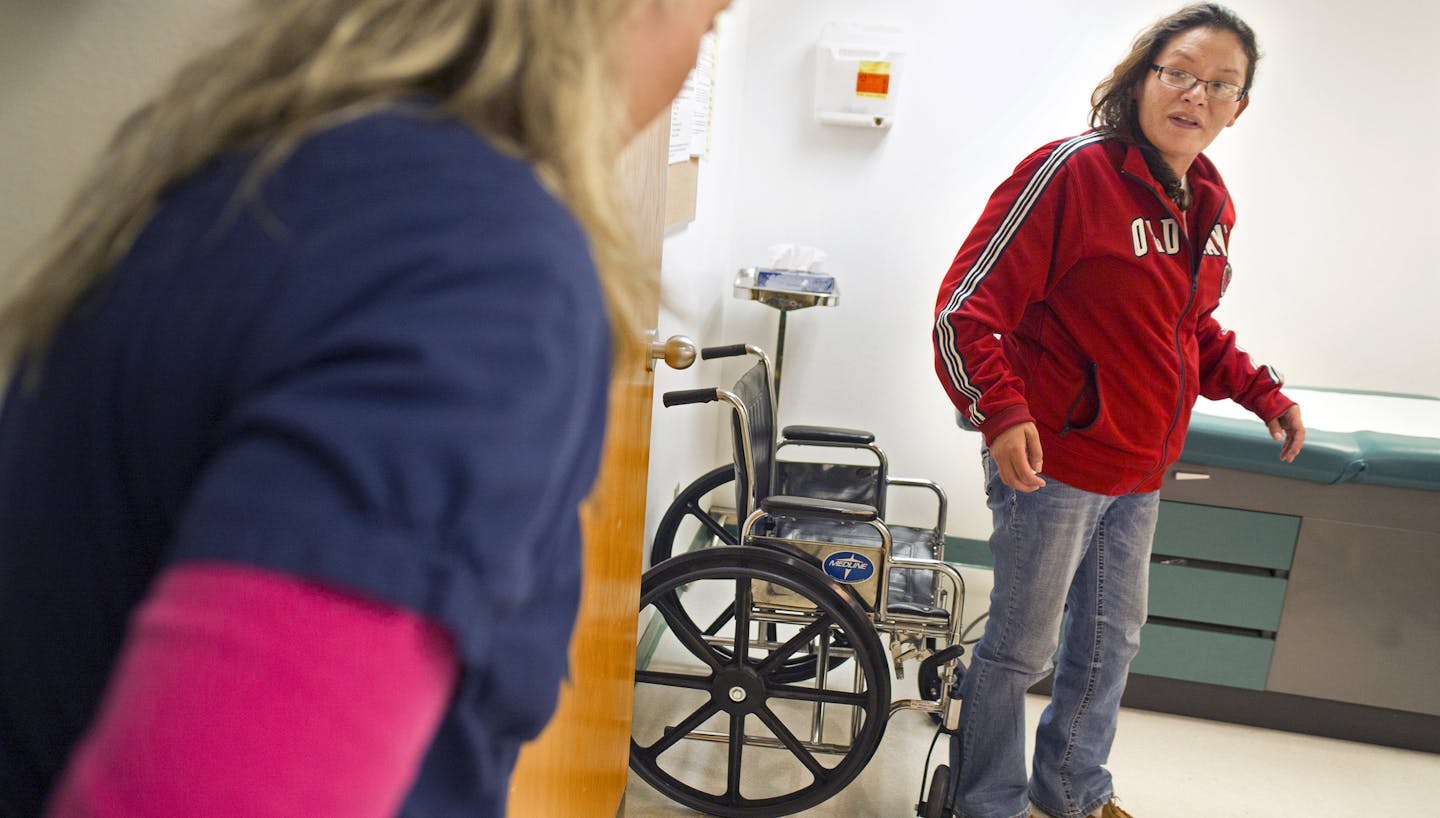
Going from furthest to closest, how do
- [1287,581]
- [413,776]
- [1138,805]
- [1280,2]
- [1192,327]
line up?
[1280,2] → [1287,581] → [1138,805] → [1192,327] → [413,776]

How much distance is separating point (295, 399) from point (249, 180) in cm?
10

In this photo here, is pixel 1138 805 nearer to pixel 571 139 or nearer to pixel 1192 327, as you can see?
pixel 1192 327

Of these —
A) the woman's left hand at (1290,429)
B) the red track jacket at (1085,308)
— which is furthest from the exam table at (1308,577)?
the red track jacket at (1085,308)

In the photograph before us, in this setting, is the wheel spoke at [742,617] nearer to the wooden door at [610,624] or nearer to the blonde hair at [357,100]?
the wooden door at [610,624]

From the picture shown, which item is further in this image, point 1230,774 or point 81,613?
point 1230,774

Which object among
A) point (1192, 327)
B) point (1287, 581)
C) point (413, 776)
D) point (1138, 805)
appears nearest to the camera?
point (413, 776)

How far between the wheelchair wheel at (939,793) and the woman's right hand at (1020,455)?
25.1 inches

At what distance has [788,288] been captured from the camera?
3504mm

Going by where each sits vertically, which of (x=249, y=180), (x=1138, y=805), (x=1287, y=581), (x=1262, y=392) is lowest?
(x=1138, y=805)

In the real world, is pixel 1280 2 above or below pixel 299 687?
above

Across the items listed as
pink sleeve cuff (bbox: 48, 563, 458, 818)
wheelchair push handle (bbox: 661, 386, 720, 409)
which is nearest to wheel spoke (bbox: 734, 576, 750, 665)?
wheelchair push handle (bbox: 661, 386, 720, 409)

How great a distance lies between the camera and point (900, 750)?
251 centimetres

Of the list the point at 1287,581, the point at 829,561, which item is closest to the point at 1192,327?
the point at 829,561

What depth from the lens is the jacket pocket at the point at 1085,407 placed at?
5.98 feet
